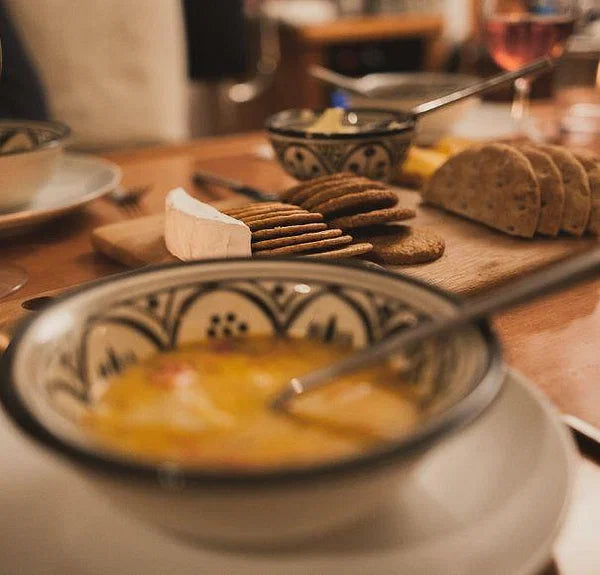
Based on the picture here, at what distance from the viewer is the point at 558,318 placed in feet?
2.97

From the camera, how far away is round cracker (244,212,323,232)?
1.01 meters

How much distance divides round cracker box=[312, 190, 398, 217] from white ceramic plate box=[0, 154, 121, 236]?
0.43 meters

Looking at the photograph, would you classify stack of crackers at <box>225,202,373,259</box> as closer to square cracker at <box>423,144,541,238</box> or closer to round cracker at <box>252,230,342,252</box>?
round cracker at <box>252,230,342,252</box>

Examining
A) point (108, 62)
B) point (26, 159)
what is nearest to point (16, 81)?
point (108, 62)

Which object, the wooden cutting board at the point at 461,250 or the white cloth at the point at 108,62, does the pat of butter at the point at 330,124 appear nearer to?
the wooden cutting board at the point at 461,250

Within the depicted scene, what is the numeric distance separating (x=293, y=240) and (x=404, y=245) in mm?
167

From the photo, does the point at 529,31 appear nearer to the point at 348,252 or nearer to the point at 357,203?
the point at 357,203

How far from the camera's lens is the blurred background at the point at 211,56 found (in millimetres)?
2346

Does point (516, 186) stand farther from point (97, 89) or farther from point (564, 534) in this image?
point (97, 89)

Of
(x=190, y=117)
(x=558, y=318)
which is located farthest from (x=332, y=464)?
(x=190, y=117)

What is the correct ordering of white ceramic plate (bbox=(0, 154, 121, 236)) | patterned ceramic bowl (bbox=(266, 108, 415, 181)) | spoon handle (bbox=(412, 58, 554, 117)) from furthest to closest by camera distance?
spoon handle (bbox=(412, 58, 554, 117)) → patterned ceramic bowl (bbox=(266, 108, 415, 181)) → white ceramic plate (bbox=(0, 154, 121, 236))

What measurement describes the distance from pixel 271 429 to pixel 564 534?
229mm

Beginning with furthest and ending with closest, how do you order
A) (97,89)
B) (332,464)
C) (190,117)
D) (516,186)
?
(190,117)
(97,89)
(516,186)
(332,464)

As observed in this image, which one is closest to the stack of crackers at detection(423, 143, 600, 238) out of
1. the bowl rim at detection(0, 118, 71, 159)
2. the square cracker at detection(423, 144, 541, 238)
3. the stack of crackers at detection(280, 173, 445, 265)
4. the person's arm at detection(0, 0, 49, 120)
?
the square cracker at detection(423, 144, 541, 238)
